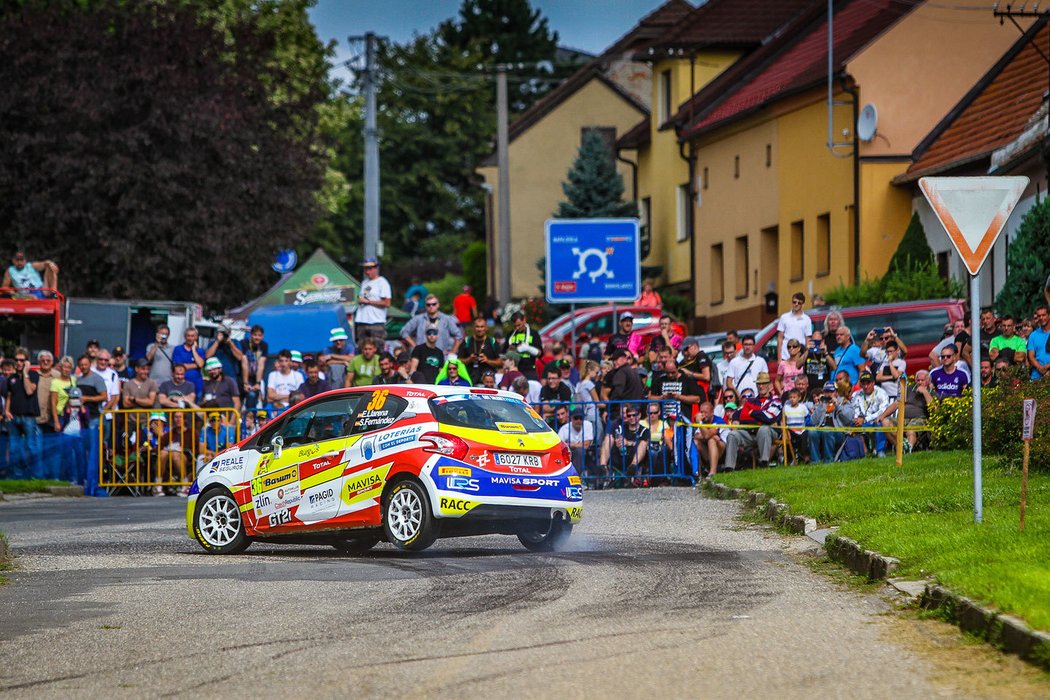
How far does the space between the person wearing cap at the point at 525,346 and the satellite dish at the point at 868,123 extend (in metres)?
16.0

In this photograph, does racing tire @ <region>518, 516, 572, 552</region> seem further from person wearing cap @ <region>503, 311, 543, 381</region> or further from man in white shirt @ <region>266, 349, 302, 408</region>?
man in white shirt @ <region>266, 349, 302, 408</region>

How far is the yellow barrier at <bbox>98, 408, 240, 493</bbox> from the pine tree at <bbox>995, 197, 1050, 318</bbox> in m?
12.7

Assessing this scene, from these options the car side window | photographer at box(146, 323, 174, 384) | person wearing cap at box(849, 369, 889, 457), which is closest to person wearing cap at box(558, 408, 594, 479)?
person wearing cap at box(849, 369, 889, 457)

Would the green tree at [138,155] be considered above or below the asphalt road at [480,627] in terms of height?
above

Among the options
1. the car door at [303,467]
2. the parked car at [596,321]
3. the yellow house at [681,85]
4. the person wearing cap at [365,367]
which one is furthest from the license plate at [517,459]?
the yellow house at [681,85]

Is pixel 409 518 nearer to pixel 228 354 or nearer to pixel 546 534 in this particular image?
pixel 546 534

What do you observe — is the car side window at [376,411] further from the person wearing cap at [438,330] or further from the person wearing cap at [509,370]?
the person wearing cap at [438,330]

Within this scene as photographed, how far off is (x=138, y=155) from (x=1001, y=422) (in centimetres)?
3082

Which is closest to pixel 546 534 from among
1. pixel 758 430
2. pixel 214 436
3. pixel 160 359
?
pixel 758 430

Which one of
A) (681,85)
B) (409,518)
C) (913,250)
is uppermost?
(681,85)

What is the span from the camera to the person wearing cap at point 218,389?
27.2 meters

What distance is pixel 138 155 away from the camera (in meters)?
46.0

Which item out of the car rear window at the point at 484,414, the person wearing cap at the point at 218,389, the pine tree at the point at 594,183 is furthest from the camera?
the pine tree at the point at 594,183

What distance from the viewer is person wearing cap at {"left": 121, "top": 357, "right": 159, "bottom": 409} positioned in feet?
89.6
